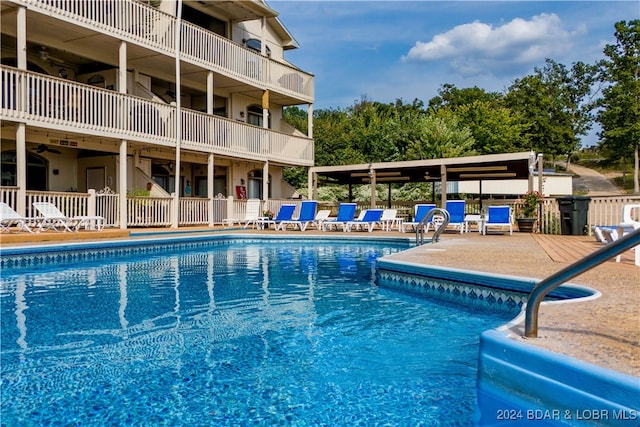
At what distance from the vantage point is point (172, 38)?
1578 centimetres

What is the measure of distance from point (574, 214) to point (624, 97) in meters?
32.7

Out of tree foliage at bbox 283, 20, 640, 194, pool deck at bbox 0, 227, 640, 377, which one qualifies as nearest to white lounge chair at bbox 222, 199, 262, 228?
pool deck at bbox 0, 227, 640, 377

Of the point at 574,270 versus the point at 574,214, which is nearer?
the point at 574,270

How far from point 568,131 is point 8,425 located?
49.4 meters

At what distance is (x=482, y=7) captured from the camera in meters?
22.9

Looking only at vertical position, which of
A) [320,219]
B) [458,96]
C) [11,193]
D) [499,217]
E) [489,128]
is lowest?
[320,219]

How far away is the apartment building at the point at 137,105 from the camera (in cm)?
1227

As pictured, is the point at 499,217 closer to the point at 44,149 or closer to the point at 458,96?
the point at 44,149

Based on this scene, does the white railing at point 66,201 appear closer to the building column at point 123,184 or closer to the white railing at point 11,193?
the white railing at point 11,193

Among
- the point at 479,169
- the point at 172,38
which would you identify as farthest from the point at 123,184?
the point at 479,169

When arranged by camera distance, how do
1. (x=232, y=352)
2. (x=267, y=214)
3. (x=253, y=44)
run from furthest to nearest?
(x=253, y=44)
(x=267, y=214)
(x=232, y=352)

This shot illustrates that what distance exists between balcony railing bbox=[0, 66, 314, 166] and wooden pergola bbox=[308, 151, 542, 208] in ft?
9.37

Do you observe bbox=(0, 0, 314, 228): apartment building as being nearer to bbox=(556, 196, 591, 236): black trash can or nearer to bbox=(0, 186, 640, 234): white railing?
bbox=(0, 186, 640, 234): white railing

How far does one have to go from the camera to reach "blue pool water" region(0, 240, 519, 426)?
3.10 meters
